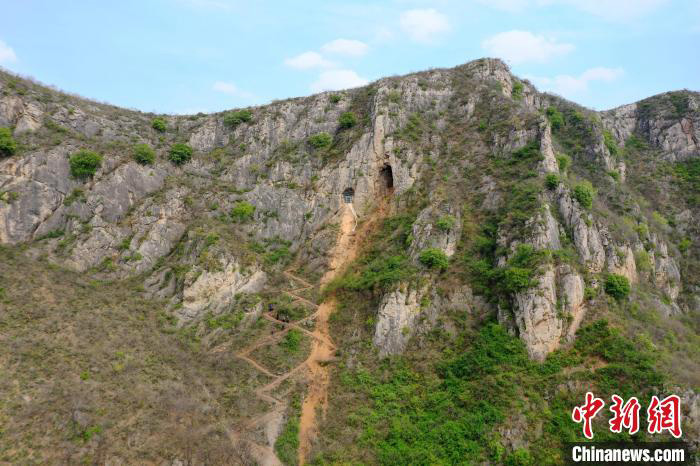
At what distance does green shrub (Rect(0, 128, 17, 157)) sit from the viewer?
37875 mm

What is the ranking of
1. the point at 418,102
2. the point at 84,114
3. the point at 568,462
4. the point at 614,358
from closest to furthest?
the point at 568,462 → the point at 614,358 → the point at 84,114 → the point at 418,102

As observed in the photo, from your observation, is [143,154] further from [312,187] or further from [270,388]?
[270,388]

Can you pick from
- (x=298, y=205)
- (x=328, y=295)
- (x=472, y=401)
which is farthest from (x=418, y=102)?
(x=472, y=401)

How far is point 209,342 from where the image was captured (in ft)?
113

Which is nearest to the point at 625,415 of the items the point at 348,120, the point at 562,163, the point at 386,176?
the point at 562,163

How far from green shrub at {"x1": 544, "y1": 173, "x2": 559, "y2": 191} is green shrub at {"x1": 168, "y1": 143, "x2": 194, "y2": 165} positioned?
3970 centimetres

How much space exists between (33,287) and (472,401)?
3400cm

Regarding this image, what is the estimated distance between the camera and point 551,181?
37.6m

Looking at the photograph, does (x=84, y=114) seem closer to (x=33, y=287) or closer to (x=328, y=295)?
(x=33, y=287)

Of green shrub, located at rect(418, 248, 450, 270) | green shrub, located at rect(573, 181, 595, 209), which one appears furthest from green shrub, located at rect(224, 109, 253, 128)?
green shrub, located at rect(573, 181, 595, 209)

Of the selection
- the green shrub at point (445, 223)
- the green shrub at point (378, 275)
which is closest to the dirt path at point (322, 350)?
the green shrub at point (378, 275)

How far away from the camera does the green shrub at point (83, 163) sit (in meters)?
40.1

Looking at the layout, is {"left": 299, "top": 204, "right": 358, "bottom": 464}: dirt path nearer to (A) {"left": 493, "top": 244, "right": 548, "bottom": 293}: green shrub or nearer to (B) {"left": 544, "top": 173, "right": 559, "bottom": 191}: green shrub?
(A) {"left": 493, "top": 244, "right": 548, "bottom": 293}: green shrub

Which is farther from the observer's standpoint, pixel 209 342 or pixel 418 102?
pixel 418 102
